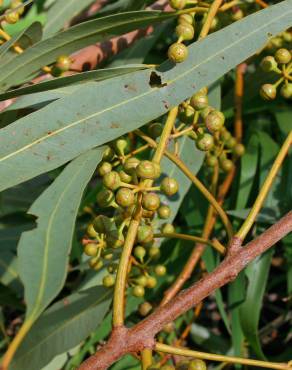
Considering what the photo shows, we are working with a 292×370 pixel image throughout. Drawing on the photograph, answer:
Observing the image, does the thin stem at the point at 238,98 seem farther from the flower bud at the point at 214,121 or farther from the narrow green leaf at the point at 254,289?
the flower bud at the point at 214,121

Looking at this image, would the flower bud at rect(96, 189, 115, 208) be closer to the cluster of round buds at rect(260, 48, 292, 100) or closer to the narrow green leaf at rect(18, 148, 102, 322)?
the narrow green leaf at rect(18, 148, 102, 322)

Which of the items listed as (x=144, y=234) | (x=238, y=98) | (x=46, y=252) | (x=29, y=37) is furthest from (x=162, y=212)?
(x=238, y=98)

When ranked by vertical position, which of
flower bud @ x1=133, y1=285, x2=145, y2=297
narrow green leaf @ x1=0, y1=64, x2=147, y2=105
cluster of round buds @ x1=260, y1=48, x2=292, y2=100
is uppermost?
narrow green leaf @ x1=0, y1=64, x2=147, y2=105

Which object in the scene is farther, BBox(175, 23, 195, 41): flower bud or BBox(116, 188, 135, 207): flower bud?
BBox(175, 23, 195, 41): flower bud

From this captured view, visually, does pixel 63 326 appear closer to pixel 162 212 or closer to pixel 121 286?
pixel 162 212

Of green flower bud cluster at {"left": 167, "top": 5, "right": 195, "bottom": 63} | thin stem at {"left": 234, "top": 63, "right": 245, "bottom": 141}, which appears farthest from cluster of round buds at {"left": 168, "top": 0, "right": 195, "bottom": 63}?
thin stem at {"left": 234, "top": 63, "right": 245, "bottom": 141}

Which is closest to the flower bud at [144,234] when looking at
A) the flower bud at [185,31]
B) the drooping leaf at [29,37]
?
the flower bud at [185,31]
